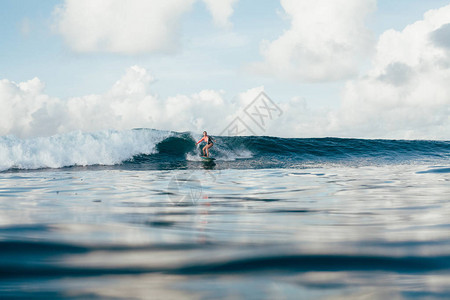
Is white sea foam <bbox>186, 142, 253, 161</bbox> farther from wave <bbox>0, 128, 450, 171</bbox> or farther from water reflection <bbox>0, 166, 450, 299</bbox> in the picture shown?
water reflection <bbox>0, 166, 450, 299</bbox>

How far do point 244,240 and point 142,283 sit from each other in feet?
3.00

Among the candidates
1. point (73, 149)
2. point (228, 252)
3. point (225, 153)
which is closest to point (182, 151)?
point (225, 153)

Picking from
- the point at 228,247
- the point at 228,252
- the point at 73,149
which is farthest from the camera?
the point at 73,149

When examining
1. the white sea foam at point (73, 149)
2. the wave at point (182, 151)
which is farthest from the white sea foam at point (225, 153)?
the white sea foam at point (73, 149)

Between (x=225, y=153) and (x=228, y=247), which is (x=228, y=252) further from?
(x=225, y=153)

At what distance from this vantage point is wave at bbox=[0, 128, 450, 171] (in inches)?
628

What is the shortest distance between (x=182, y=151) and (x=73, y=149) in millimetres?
5987

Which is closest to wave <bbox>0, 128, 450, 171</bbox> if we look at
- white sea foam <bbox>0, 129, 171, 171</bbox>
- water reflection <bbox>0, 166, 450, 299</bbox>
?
white sea foam <bbox>0, 129, 171, 171</bbox>

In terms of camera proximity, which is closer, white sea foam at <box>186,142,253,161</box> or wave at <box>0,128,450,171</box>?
wave at <box>0,128,450,171</box>

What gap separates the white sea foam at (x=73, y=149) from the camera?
1572 cm

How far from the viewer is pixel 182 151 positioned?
20.5m

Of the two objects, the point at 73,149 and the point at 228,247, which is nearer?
the point at 228,247

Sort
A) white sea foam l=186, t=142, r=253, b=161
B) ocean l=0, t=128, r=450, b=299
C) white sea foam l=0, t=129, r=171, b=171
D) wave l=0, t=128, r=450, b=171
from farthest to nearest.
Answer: white sea foam l=186, t=142, r=253, b=161 < wave l=0, t=128, r=450, b=171 < white sea foam l=0, t=129, r=171, b=171 < ocean l=0, t=128, r=450, b=299

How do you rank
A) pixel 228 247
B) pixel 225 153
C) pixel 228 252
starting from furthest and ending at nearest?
pixel 225 153 < pixel 228 247 < pixel 228 252
